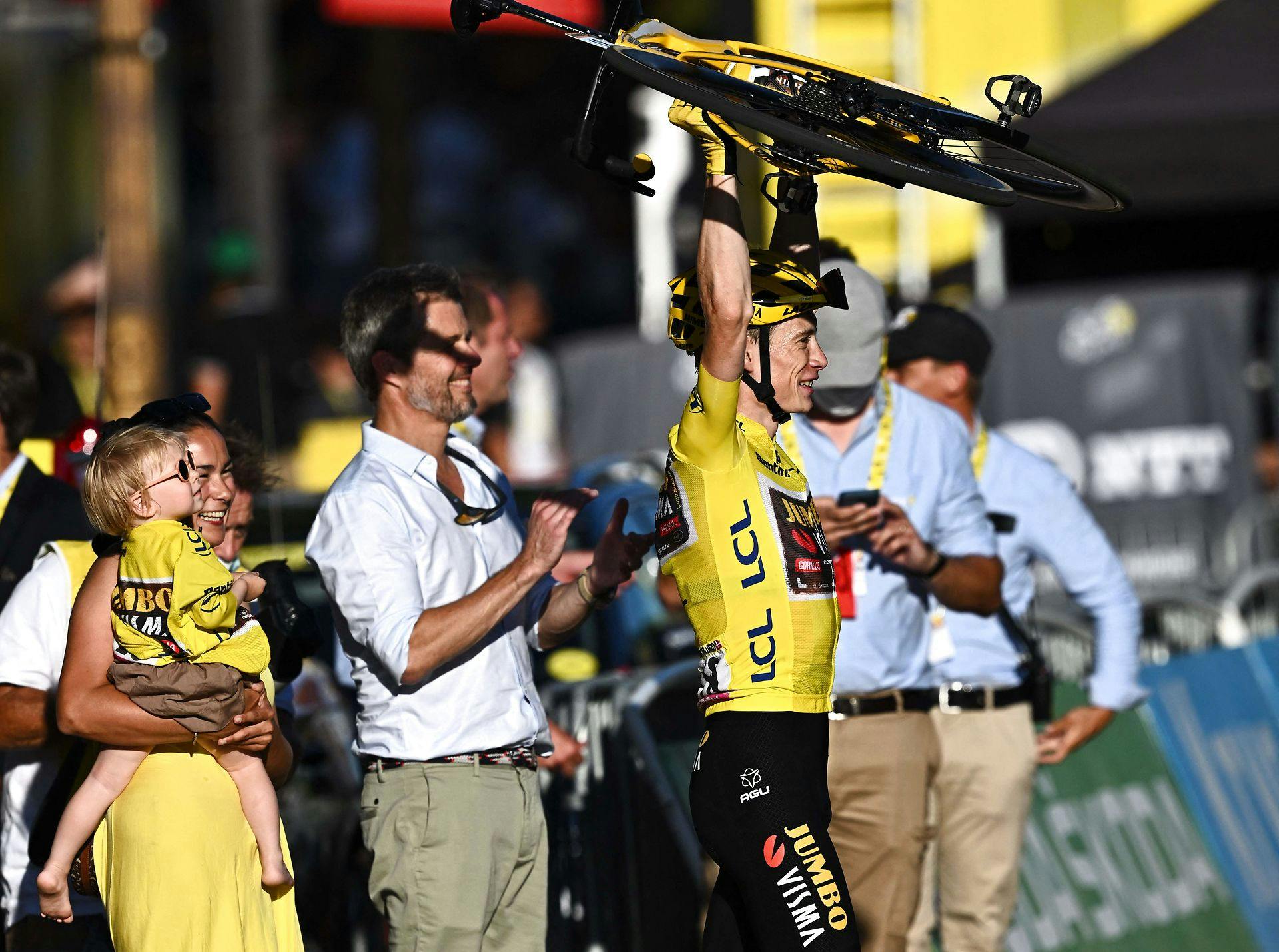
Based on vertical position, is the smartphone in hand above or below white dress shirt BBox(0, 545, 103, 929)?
above

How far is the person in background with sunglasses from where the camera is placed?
3.61 m

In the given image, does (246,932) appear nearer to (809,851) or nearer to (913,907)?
(809,851)

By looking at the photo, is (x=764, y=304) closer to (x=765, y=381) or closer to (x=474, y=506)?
(x=765, y=381)

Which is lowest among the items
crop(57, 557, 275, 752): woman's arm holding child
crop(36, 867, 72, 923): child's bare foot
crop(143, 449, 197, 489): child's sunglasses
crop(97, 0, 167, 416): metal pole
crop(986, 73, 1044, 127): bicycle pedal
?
crop(36, 867, 72, 923): child's bare foot

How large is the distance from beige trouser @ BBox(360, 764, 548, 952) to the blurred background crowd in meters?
0.69

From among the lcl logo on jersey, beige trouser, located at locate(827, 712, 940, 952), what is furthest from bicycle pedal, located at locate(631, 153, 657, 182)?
beige trouser, located at locate(827, 712, 940, 952)

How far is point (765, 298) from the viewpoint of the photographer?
401 cm

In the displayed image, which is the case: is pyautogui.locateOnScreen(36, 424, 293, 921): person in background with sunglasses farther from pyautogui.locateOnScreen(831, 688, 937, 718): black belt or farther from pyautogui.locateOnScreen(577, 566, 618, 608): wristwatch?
pyautogui.locateOnScreen(831, 688, 937, 718): black belt

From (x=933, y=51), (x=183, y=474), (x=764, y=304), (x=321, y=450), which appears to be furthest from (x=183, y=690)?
(x=933, y=51)

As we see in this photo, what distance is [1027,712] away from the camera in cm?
559

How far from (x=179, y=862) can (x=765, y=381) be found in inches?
61.5

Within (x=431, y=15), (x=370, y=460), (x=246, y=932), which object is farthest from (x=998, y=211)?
(x=246, y=932)

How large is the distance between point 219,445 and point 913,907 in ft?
7.47

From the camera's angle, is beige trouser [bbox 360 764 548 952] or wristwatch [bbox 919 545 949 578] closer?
beige trouser [bbox 360 764 548 952]
